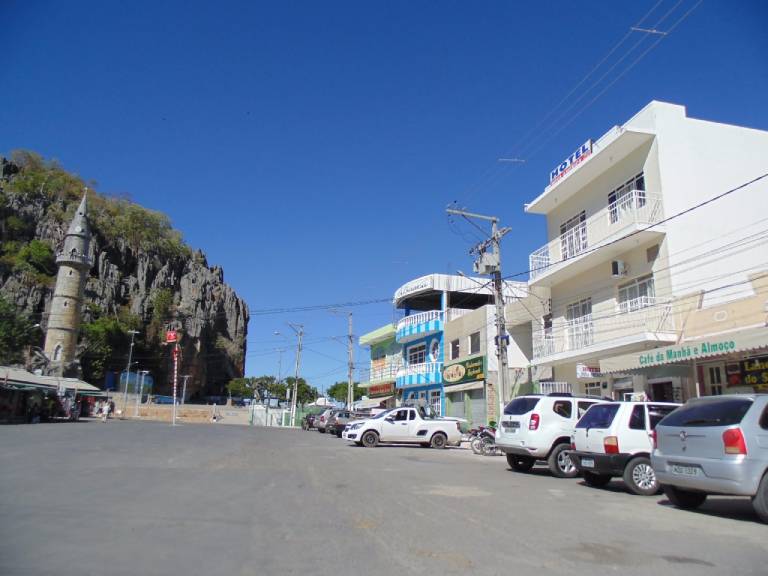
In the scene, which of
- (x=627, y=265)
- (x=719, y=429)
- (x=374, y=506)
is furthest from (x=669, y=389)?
(x=374, y=506)

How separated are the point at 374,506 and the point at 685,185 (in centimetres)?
1719

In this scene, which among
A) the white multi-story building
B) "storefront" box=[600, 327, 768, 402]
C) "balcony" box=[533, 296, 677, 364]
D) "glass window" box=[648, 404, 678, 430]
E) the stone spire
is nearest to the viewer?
"glass window" box=[648, 404, 678, 430]

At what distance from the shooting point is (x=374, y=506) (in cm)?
825

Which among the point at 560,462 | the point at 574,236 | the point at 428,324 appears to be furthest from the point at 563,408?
Result: the point at 428,324

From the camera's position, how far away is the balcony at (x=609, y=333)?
19.2m

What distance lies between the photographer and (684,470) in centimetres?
818

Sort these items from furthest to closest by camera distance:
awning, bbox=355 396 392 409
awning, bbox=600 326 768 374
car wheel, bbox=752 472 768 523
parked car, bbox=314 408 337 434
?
awning, bbox=355 396 392 409, parked car, bbox=314 408 337 434, awning, bbox=600 326 768 374, car wheel, bbox=752 472 768 523

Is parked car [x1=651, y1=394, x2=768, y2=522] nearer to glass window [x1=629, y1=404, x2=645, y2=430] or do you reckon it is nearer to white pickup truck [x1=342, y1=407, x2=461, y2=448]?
glass window [x1=629, y1=404, x2=645, y2=430]

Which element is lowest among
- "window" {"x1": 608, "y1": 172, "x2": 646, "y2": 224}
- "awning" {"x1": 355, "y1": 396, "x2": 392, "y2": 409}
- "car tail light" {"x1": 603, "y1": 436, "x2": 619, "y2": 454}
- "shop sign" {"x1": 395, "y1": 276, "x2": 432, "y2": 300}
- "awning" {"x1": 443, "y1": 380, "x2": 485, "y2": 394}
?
"car tail light" {"x1": 603, "y1": 436, "x2": 619, "y2": 454}

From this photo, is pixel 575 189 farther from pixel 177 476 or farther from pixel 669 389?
pixel 177 476

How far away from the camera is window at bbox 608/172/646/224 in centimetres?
2058

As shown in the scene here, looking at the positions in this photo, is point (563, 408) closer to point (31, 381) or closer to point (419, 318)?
point (419, 318)

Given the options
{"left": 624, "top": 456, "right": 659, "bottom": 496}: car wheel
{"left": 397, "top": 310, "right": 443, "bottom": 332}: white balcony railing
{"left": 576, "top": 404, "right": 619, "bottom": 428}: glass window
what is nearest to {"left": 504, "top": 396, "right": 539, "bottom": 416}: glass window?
{"left": 576, "top": 404, "right": 619, "bottom": 428}: glass window

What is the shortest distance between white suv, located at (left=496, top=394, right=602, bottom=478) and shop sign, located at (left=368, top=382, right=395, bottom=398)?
32061 millimetres
